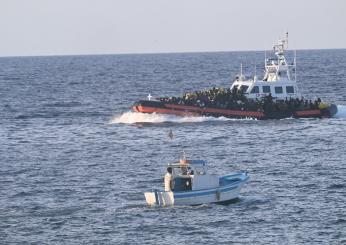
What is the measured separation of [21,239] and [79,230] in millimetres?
2726

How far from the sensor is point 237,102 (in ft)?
276

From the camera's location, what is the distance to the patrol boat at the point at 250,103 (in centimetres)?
8400

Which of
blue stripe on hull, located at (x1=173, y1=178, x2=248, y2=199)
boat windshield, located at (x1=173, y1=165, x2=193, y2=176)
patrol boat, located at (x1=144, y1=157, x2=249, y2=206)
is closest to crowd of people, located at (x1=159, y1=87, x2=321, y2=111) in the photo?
blue stripe on hull, located at (x1=173, y1=178, x2=248, y2=199)

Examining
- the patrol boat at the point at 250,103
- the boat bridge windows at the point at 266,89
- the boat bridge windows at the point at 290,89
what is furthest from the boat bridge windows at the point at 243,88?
the boat bridge windows at the point at 290,89

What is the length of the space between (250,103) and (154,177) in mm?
27119

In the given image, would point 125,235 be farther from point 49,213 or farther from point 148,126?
point 148,126

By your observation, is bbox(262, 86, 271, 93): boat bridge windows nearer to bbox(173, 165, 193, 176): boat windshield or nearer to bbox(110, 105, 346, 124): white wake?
bbox(110, 105, 346, 124): white wake

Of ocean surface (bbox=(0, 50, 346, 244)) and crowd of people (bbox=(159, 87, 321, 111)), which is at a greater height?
crowd of people (bbox=(159, 87, 321, 111))

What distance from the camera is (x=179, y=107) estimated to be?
85000 mm

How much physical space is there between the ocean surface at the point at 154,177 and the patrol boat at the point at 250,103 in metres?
0.80

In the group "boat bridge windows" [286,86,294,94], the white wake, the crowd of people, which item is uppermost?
"boat bridge windows" [286,86,294,94]

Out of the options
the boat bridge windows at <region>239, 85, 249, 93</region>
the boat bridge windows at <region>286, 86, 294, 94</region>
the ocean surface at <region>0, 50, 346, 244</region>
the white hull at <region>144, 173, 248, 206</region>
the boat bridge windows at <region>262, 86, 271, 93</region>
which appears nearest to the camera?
the ocean surface at <region>0, 50, 346, 244</region>

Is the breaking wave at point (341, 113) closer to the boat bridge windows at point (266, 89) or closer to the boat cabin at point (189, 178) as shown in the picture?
the boat bridge windows at point (266, 89)

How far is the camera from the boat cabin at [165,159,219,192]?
49.3m
